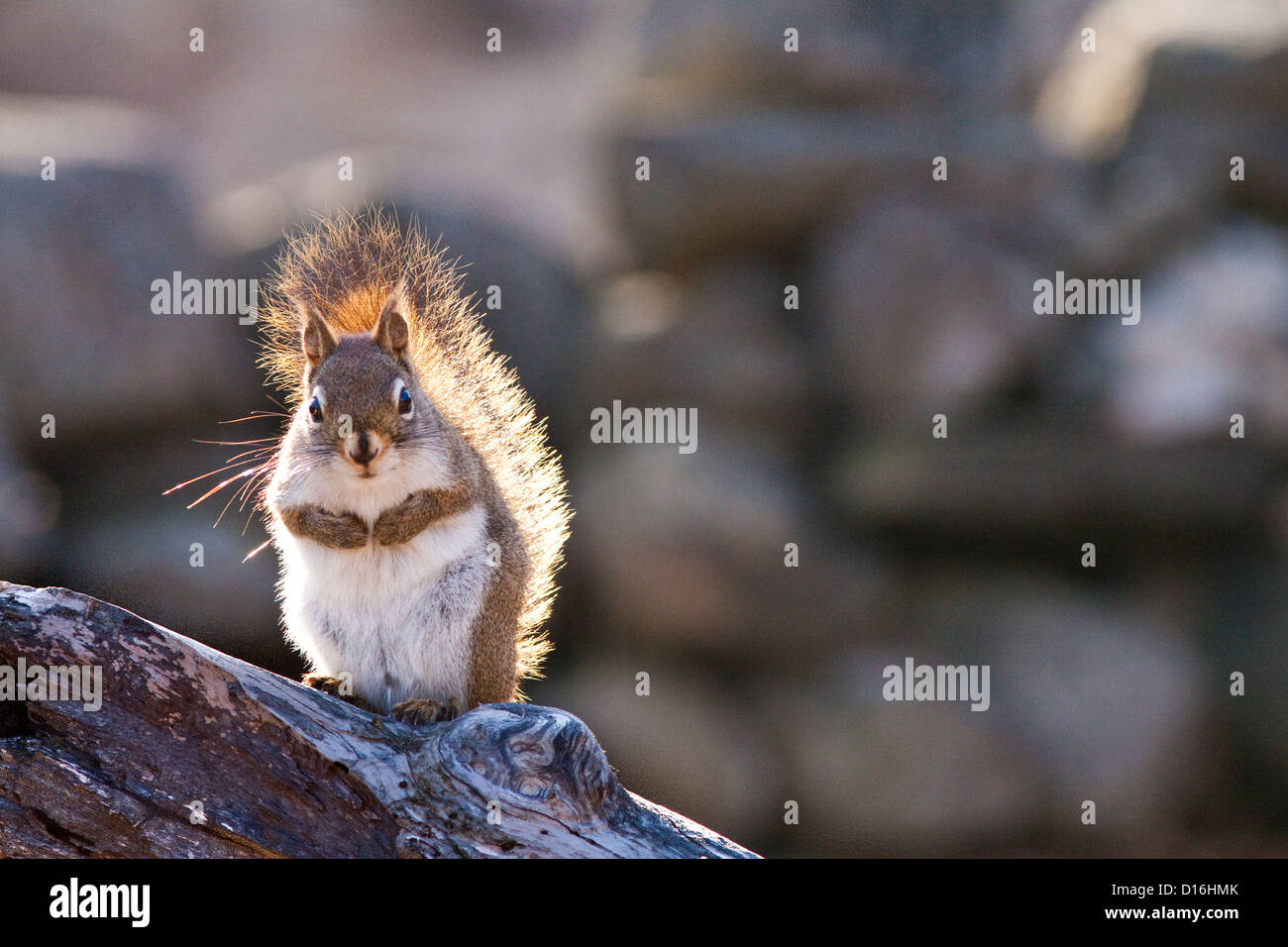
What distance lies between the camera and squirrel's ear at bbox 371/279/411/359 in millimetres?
2322

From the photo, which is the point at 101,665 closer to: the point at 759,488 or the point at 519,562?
the point at 519,562

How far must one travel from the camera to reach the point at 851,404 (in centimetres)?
841

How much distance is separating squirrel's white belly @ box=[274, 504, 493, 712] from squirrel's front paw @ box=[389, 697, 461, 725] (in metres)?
0.04

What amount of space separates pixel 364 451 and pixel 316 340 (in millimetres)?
338

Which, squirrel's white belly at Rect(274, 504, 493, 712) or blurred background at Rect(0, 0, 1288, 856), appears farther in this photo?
blurred background at Rect(0, 0, 1288, 856)

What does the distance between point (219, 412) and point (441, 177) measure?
202 cm

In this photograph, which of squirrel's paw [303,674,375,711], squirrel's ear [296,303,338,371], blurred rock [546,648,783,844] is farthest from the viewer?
blurred rock [546,648,783,844]

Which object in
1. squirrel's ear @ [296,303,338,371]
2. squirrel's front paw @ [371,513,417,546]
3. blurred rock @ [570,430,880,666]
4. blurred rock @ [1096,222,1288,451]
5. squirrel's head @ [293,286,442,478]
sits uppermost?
blurred rock @ [1096,222,1288,451]

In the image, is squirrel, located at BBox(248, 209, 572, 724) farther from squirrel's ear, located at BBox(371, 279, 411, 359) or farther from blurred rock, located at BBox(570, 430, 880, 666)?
blurred rock, located at BBox(570, 430, 880, 666)

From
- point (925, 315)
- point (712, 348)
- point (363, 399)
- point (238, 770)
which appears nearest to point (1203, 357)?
point (925, 315)

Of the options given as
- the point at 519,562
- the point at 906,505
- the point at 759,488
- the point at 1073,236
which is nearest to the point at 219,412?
the point at 759,488

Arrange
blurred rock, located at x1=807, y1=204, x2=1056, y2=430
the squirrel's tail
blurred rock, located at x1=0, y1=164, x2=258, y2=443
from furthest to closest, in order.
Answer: blurred rock, located at x1=807, y1=204, x2=1056, y2=430 → blurred rock, located at x1=0, y1=164, x2=258, y2=443 → the squirrel's tail

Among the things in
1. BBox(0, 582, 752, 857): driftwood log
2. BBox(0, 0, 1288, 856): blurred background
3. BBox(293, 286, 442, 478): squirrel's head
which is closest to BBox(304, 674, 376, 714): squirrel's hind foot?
BBox(0, 582, 752, 857): driftwood log

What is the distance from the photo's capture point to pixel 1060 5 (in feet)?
31.7
